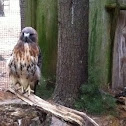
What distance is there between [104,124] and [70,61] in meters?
0.89

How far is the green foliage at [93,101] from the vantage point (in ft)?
15.8

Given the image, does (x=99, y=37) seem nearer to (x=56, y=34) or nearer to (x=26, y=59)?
(x=56, y=34)

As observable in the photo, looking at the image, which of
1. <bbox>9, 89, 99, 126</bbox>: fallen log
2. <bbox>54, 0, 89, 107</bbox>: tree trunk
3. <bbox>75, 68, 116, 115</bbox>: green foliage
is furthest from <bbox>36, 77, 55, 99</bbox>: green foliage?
<bbox>9, 89, 99, 126</bbox>: fallen log

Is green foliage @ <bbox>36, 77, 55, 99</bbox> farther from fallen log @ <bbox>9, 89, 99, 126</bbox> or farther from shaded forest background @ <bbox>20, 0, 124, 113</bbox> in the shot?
fallen log @ <bbox>9, 89, 99, 126</bbox>

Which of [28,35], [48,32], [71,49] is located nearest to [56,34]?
[48,32]

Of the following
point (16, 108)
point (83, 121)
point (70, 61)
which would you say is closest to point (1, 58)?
point (70, 61)

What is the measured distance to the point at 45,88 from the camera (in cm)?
540

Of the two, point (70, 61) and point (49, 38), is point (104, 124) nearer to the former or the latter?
point (70, 61)

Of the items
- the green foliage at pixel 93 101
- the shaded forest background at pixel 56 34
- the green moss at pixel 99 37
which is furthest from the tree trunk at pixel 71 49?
the green moss at pixel 99 37

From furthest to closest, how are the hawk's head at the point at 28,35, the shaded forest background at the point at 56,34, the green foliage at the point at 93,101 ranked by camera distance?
the shaded forest background at the point at 56,34 < the green foliage at the point at 93,101 < the hawk's head at the point at 28,35

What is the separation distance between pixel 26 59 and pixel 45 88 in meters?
1.27

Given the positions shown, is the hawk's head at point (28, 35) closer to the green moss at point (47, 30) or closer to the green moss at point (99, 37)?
the green moss at point (47, 30)

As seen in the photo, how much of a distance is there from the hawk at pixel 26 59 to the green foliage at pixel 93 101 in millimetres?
742

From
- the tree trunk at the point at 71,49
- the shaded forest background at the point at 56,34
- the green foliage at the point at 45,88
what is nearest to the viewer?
the tree trunk at the point at 71,49
